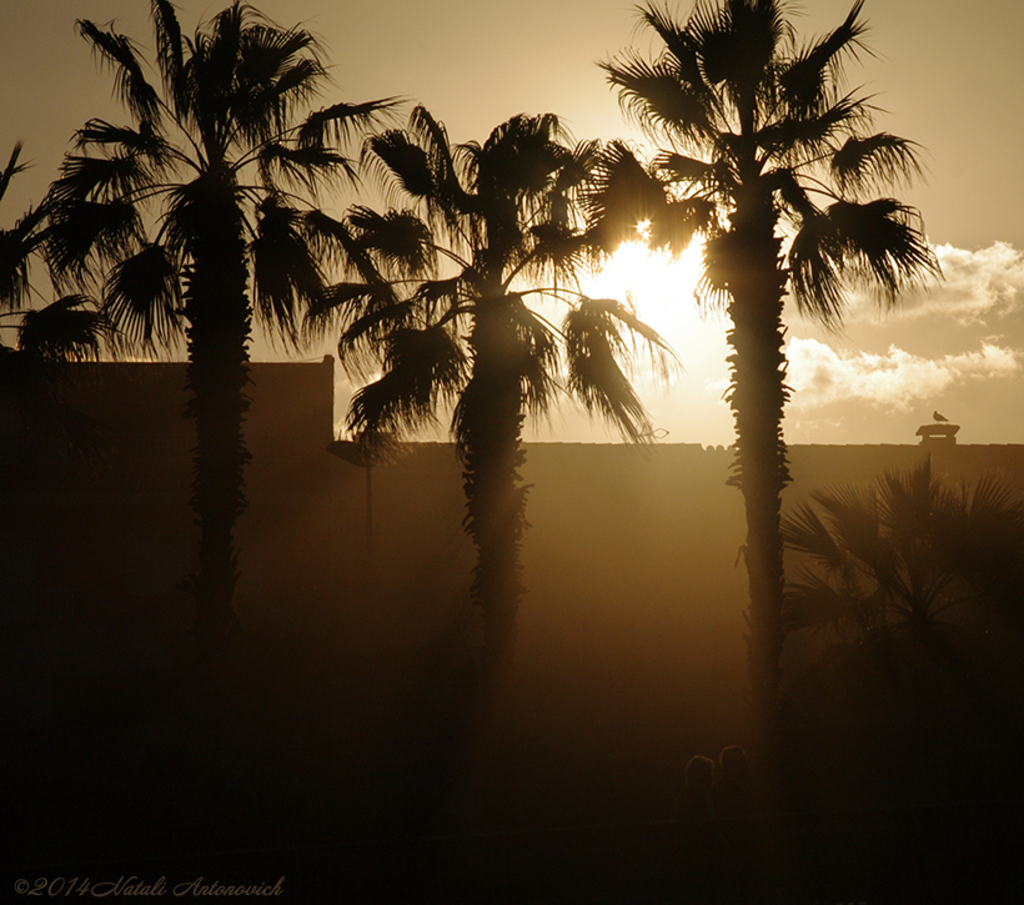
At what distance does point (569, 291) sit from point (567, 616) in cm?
1198

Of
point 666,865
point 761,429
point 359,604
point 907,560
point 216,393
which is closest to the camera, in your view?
point 666,865

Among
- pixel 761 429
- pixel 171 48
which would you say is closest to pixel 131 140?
pixel 171 48

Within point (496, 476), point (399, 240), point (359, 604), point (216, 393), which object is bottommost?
point (359, 604)

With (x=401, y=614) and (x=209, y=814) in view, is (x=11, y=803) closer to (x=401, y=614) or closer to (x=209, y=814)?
(x=209, y=814)

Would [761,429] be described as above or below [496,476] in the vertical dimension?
above

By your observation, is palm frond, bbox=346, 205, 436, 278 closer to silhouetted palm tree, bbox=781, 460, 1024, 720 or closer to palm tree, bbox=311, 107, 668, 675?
palm tree, bbox=311, 107, 668, 675

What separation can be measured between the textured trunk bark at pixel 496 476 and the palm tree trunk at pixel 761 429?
3.18 m

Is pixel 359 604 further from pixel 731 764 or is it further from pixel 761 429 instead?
pixel 731 764

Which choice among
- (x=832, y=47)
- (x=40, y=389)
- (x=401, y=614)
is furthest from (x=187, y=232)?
(x=401, y=614)

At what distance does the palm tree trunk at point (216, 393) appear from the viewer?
13.0 meters

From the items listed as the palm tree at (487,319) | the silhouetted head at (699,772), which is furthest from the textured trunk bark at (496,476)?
the silhouetted head at (699,772)

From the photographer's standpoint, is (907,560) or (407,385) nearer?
(907,560)

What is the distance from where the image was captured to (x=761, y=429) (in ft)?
39.9

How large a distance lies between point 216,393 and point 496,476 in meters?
3.98
